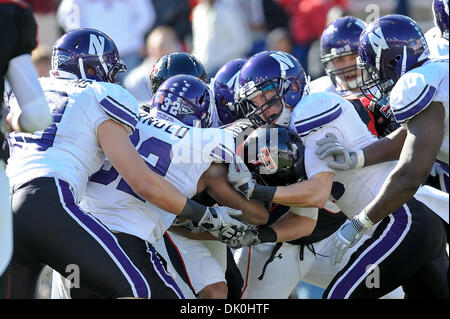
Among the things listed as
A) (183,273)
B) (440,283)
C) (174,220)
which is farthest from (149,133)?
(440,283)

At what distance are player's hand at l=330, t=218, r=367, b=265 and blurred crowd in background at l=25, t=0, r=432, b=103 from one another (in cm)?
453

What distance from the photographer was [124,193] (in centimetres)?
438

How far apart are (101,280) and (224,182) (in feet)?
2.77

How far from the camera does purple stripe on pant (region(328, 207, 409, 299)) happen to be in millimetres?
4469

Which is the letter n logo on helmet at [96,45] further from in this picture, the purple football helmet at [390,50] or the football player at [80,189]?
the purple football helmet at [390,50]

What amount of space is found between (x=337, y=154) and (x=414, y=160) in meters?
0.50

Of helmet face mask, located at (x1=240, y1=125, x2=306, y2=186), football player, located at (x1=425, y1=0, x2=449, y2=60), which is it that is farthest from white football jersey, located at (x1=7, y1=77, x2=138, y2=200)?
football player, located at (x1=425, y1=0, x2=449, y2=60)

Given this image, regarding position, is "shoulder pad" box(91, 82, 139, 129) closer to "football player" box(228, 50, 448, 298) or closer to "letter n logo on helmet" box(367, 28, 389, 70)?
"football player" box(228, 50, 448, 298)

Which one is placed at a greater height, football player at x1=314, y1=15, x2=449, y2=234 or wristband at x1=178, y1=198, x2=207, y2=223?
football player at x1=314, y1=15, x2=449, y2=234

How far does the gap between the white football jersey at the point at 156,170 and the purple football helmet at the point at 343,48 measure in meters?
1.66

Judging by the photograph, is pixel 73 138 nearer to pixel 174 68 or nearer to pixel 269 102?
pixel 269 102

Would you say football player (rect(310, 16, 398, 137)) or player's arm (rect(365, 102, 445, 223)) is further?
football player (rect(310, 16, 398, 137))
